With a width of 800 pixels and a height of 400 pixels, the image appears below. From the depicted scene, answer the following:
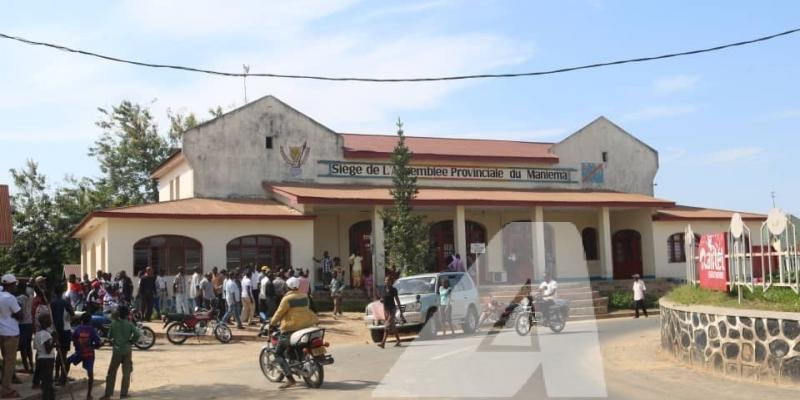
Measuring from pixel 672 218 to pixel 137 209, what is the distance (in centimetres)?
2257

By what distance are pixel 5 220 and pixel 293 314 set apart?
9794 millimetres

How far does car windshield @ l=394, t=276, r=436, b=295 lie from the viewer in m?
21.2

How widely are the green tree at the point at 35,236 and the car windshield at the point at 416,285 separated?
2834 centimetres

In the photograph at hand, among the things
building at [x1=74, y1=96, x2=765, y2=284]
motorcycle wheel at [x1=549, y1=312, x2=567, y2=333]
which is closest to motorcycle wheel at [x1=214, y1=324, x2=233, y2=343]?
building at [x1=74, y1=96, x2=765, y2=284]

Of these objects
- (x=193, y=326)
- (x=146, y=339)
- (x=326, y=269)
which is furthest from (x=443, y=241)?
(x=146, y=339)

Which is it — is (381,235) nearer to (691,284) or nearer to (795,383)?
(691,284)

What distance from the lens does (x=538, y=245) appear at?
33.3 meters

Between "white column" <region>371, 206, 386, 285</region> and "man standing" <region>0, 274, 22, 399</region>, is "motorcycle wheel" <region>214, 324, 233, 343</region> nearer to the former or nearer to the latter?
"man standing" <region>0, 274, 22, 399</region>

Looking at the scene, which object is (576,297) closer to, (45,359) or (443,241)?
(443,241)

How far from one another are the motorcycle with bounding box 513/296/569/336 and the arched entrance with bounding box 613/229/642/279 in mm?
16570

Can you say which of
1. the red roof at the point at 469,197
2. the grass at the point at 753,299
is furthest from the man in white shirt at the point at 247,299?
the grass at the point at 753,299

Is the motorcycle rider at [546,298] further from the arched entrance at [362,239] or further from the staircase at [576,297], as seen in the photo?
the arched entrance at [362,239]

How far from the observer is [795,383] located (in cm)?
1133

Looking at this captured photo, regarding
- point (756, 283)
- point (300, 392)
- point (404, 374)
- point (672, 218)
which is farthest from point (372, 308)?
point (672, 218)
